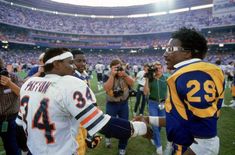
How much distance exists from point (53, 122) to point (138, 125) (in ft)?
2.69

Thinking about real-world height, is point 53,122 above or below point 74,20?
below

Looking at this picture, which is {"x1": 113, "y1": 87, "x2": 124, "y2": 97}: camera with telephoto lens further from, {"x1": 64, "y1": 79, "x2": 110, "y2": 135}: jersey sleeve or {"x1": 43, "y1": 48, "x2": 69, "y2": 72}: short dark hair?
{"x1": 64, "y1": 79, "x2": 110, "y2": 135}: jersey sleeve

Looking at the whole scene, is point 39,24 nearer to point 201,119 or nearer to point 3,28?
point 3,28

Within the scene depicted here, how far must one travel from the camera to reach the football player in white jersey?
1.95 meters

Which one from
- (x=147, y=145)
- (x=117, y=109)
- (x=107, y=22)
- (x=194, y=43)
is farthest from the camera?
(x=107, y=22)

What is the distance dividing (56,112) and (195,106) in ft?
4.11

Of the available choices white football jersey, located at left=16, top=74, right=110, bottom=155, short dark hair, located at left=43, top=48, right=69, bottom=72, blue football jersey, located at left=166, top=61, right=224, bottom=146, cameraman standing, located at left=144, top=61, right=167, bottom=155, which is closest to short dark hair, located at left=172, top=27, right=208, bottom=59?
blue football jersey, located at left=166, top=61, right=224, bottom=146

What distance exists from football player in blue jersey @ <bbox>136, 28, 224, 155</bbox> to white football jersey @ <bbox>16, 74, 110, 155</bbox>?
2.39 feet

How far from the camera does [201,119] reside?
6.40 feet

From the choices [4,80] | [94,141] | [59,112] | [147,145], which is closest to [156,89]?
[147,145]

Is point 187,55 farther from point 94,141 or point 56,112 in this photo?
point 94,141

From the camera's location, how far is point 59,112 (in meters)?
2.04

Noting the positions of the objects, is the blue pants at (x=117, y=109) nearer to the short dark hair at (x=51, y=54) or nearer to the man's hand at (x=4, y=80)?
the man's hand at (x=4, y=80)

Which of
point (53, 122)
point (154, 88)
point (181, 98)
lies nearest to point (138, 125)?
point (181, 98)
